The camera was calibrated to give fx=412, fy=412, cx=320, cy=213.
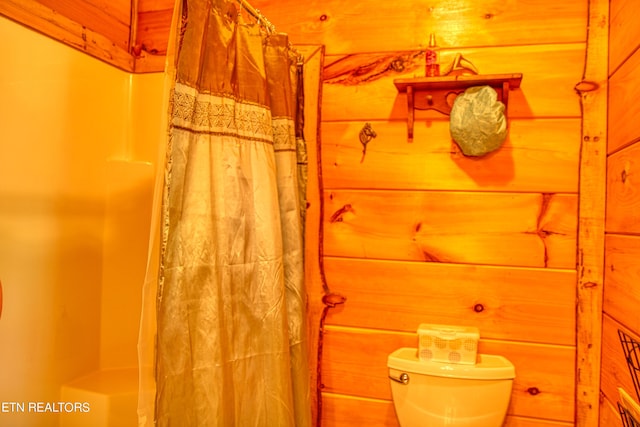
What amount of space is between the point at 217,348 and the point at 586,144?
1247 mm

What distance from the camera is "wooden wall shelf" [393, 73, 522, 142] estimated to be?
4.23 ft

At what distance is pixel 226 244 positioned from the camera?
0.98 metres

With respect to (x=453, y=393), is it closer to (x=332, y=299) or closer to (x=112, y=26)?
(x=332, y=299)

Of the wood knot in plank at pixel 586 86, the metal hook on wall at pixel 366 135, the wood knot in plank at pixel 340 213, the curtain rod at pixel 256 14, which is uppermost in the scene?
the curtain rod at pixel 256 14

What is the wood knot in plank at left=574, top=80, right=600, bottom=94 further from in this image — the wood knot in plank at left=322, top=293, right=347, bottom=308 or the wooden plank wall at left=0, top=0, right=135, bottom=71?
the wooden plank wall at left=0, top=0, right=135, bottom=71

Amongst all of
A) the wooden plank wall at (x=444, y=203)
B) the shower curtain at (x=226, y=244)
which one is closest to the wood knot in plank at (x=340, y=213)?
the wooden plank wall at (x=444, y=203)

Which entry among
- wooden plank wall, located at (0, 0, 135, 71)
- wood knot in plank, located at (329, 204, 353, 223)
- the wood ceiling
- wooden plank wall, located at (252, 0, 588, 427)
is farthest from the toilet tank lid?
wooden plank wall, located at (0, 0, 135, 71)

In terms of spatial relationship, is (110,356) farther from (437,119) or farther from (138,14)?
(437,119)

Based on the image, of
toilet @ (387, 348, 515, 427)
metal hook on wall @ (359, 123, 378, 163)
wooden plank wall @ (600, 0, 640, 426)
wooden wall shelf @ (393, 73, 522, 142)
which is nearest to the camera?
wooden plank wall @ (600, 0, 640, 426)

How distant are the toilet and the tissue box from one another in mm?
25

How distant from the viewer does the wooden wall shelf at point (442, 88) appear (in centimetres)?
129

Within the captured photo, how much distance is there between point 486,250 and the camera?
136 cm

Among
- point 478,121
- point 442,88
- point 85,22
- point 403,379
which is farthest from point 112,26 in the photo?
point 403,379

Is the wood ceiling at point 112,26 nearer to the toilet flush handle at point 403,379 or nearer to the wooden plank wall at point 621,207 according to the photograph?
the wooden plank wall at point 621,207
